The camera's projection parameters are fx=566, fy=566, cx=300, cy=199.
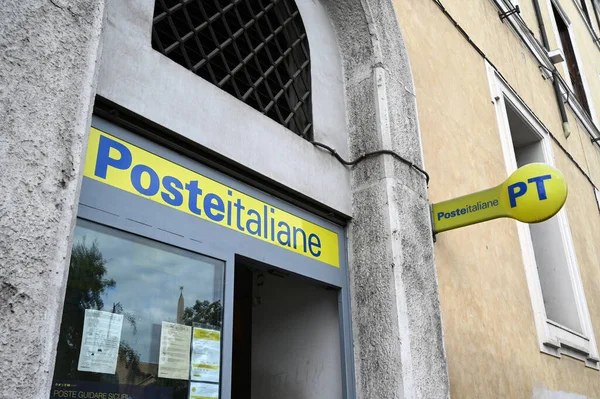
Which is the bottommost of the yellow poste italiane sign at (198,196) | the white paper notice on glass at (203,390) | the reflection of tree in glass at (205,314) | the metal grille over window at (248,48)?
the white paper notice on glass at (203,390)

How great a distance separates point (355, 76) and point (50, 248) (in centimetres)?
300

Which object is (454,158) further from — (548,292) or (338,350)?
(548,292)

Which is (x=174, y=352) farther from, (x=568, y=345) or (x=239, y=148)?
(x=568, y=345)

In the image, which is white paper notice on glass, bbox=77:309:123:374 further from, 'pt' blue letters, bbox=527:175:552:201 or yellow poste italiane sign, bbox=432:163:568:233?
'pt' blue letters, bbox=527:175:552:201

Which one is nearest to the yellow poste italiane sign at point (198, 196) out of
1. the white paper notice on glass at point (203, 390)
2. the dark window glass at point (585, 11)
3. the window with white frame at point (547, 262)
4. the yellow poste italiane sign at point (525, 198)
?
the white paper notice on glass at point (203, 390)

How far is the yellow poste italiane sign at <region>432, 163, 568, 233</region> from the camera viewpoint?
3.50m

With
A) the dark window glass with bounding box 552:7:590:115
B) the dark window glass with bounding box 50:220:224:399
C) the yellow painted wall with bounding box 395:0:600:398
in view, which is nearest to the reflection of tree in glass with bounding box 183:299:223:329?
the dark window glass with bounding box 50:220:224:399

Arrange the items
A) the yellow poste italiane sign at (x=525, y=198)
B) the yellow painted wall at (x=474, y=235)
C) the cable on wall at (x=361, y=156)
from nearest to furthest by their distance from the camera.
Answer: the yellow poste italiane sign at (x=525, y=198), the cable on wall at (x=361, y=156), the yellow painted wall at (x=474, y=235)

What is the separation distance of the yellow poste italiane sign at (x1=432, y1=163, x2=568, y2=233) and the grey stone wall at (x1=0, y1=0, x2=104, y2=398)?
8.68ft

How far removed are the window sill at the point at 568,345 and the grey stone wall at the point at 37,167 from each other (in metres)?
4.86

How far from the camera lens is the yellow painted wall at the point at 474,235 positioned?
4.29 metres

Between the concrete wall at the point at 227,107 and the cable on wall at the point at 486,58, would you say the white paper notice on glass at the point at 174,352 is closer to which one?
the concrete wall at the point at 227,107

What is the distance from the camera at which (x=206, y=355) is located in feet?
8.69

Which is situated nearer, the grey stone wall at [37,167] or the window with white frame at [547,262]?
the grey stone wall at [37,167]
